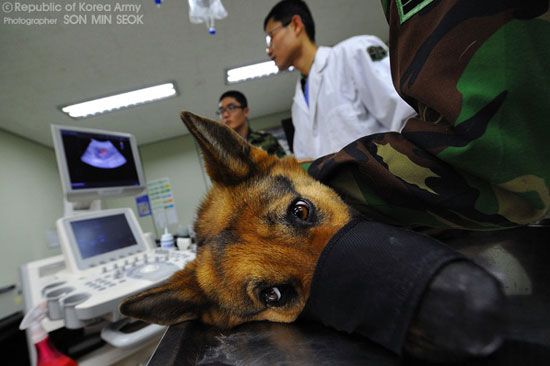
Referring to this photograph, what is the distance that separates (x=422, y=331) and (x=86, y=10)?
12.9 ft

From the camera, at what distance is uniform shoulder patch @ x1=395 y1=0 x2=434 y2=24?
0.53 m

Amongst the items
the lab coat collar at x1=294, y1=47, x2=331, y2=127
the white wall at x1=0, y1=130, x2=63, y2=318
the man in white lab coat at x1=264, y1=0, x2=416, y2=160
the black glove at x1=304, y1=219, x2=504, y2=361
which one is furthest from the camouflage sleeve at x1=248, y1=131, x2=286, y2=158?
the white wall at x1=0, y1=130, x2=63, y2=318

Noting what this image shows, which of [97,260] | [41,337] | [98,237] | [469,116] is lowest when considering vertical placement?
[41,337]

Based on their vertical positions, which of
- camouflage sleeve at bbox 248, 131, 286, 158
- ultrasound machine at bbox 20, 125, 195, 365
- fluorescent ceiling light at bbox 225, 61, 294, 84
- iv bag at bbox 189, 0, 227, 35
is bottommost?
ultrasound machine at bbox 20, 125, 195, 365

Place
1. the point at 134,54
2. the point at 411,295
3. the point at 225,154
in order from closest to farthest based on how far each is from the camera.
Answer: the point at 411,295, the point at 225,154, the point at 134,54

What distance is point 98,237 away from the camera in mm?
2164

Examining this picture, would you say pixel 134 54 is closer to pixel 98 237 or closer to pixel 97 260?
pixel 98 237

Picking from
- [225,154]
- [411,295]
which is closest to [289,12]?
[225,154]

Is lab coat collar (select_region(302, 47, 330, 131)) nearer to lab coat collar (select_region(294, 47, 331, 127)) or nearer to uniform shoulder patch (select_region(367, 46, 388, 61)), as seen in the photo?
lab coat collar (select_region(294, 47, 331, 127))

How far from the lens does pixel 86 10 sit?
281cm

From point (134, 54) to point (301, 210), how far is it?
391 centimetres

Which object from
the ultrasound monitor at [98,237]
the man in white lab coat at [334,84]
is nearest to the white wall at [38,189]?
the ultrasound monitor at [98,237]

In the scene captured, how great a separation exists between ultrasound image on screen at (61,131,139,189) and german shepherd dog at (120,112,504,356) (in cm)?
183

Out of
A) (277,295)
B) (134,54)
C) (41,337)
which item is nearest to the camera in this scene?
(277,295)
